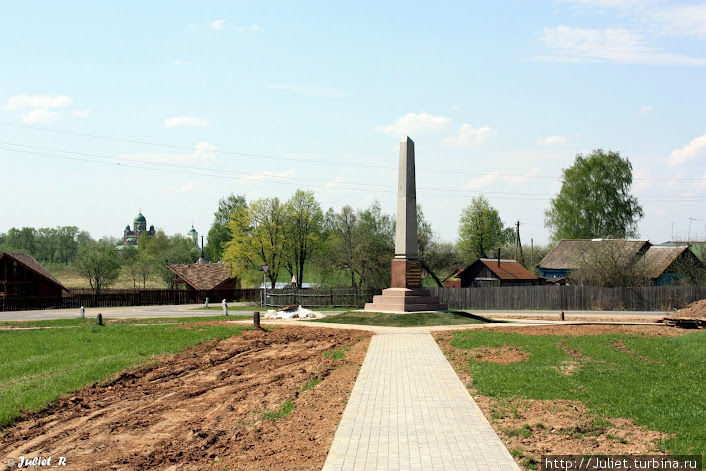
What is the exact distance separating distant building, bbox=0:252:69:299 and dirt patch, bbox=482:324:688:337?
132 ft

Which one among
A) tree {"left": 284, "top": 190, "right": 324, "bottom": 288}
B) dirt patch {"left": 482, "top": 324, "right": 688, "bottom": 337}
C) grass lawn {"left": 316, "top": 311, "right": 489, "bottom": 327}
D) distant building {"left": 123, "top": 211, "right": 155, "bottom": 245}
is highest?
distant building {"left": 123, "top": 211, "right": 155, "bottom": 245}

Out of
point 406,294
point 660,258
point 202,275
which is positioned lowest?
point 406,294

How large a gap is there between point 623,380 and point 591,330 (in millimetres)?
11254

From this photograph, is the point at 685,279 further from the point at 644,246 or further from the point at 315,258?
the point at 315,258

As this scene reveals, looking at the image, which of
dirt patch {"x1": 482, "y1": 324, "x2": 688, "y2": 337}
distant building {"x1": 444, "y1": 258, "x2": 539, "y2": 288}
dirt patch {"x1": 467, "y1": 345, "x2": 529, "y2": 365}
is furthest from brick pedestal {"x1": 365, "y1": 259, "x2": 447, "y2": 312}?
distant building {"x1": 444, "y1": 258, "x2": 539, "y2": 288}

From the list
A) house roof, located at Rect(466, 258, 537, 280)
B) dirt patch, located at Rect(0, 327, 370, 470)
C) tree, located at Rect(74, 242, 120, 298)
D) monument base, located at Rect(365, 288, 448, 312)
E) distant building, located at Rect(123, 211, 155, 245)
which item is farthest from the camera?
distant building, located at Rect(123, 211, 155, 245)

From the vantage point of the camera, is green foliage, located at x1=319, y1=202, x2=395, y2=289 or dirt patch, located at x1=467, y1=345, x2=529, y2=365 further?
green foliage, located at x1=319, y1=202, x2=395, y2=289

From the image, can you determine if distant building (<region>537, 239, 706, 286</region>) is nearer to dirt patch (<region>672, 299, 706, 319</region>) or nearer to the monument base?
dirt patch (<region>672, 299, 706, 319</region>)

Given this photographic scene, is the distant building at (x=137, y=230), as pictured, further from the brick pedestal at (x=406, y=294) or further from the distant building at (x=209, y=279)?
the brick pedestal at (x=406, y=294)

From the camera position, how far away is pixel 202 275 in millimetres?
59500

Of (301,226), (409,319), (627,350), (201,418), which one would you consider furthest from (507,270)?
(201,418)

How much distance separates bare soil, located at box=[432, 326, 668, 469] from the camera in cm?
765

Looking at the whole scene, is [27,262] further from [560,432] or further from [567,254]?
[560,432]

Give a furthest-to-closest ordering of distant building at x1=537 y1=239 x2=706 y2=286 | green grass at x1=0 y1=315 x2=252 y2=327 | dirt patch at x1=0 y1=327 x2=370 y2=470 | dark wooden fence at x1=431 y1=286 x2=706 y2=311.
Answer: distant building at x1=537 y1=239 x2=706 y2=286, dark wooden fence at x1=431 y1=286 x2=706 y2=311, green grass at x1=0 y1=315 x2=252 y2=327, dirt patch at x1=0 y1=327 x2=370 y2=470
